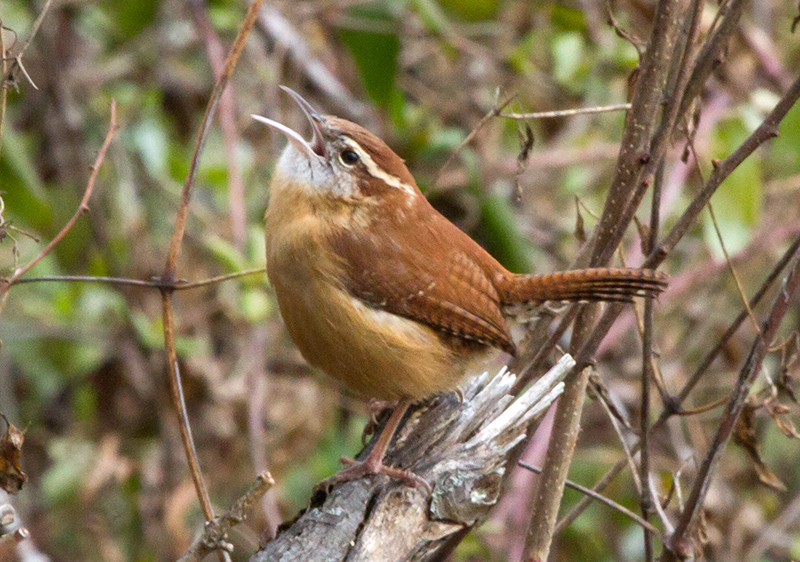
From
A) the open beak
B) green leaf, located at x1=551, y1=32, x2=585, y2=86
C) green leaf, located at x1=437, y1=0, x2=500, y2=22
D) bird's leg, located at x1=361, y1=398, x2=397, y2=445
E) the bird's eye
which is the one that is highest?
green leaf, located at x1=437, y1=0, x2=500, y2=22

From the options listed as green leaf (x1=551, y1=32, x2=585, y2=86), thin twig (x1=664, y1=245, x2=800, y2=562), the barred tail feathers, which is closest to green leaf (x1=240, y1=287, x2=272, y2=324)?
the barred tail feathers

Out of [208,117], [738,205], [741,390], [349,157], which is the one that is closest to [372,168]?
[349,157]

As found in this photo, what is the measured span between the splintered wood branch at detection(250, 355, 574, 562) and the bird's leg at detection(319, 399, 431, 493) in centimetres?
3

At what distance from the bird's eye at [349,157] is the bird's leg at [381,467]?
76cm

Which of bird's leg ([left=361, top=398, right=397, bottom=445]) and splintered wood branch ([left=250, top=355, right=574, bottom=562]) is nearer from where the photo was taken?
splintered wood branch ([left=250, top=355, right=574, bottom=562])

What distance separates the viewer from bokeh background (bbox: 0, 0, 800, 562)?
415cm

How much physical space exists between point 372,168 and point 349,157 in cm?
8

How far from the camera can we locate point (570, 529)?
429 centimetres

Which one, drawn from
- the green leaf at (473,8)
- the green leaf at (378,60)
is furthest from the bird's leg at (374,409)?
the green leaf at (473,8)

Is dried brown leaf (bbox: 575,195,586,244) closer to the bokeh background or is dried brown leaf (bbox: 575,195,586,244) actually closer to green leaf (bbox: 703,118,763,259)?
green leaf (bbox: 703,118,763,259)

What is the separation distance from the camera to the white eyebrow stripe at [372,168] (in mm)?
2799

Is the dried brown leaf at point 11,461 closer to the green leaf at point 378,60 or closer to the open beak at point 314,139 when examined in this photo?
the open beak at point 314,139

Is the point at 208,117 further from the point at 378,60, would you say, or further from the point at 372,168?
the point at 378,60

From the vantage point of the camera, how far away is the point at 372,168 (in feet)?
9.22
